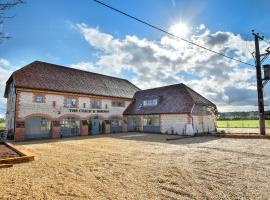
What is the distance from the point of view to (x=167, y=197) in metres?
4.96

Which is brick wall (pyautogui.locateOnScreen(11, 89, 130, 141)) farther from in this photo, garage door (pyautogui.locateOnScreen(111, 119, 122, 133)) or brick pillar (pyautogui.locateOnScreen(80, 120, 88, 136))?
garage door (pyautogui.locateOnScreen(111, 119, 122, 133))

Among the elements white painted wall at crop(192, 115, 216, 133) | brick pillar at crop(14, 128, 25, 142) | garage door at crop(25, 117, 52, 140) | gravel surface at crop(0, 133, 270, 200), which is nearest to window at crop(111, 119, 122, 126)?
garage door at crop(25, 117, 52, 140)

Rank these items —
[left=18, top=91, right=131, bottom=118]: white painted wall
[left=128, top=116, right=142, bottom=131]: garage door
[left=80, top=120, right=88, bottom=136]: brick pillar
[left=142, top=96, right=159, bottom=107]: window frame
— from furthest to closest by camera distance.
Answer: [left=128, top=116, right=142, bottom=131]: garage door
[left=142, top=96, right=159, bottom=107]: window frame
[left=80, top=120, right=88, bottom=136]: brick pillar
[left=18, top=91, right=131, bottom=118]: white painted wall

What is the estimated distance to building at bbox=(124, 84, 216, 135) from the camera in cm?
2294

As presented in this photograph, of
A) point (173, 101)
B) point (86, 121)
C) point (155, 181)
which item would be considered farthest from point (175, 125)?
point (155, 181)

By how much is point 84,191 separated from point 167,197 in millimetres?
2230

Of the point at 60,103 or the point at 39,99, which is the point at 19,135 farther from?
the point at 60,103

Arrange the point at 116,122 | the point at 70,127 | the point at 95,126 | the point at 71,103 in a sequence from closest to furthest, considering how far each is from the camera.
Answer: the point at 70,127 < the point at 71,103 < the point at 95,126 < the point at 116,122

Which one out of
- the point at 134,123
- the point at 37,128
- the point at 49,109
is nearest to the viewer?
the point at 37,128

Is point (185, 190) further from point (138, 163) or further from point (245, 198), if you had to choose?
point (138, 163)

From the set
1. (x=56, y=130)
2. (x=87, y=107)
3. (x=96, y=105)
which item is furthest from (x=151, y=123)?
(x=56, y=130)

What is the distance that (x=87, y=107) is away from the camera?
25.0 m

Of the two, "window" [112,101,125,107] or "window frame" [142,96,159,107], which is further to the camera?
"window" [112,101,125,107]

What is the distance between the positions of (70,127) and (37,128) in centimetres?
375
